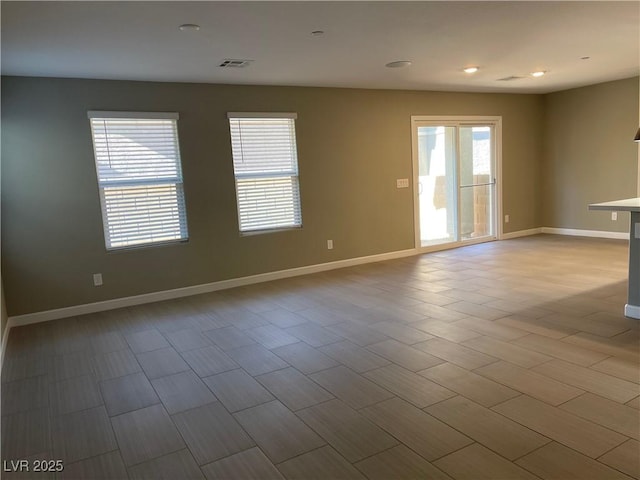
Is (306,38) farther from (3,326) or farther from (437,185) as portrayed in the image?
(437,185)

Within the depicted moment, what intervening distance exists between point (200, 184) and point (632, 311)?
436cm

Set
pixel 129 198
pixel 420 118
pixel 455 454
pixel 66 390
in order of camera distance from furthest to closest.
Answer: pixel 420 118 < pixel 129 198 < pixel 66 390 < pixel 455 454

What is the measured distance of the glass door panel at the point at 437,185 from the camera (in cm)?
703

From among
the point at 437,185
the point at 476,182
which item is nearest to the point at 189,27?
the point at 437,185

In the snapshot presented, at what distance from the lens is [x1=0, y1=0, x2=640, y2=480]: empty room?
238cm

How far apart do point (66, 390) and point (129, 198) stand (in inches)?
94.6

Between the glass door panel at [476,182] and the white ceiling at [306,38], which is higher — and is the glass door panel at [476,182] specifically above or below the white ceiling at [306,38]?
below

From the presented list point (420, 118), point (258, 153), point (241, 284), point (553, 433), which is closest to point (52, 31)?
point (258, 153)

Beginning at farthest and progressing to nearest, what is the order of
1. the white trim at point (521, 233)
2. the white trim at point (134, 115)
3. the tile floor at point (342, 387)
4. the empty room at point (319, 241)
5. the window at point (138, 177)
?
the white trim at point (521, 233) → the window at point (138, 177) → the white trim at point (134, 115) → the empty room at point (319, 241) → the tile floor at point (342, 387)

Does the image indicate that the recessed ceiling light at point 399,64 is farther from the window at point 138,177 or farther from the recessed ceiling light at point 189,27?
the window at point 138,177

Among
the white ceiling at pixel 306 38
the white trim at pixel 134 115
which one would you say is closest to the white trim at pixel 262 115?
the white ceiling at pixel 306 38

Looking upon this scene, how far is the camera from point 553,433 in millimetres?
2234

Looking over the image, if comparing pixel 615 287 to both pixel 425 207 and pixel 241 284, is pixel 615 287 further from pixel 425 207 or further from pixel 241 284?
pixel 241 284

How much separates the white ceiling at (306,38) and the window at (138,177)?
0.50 meters
